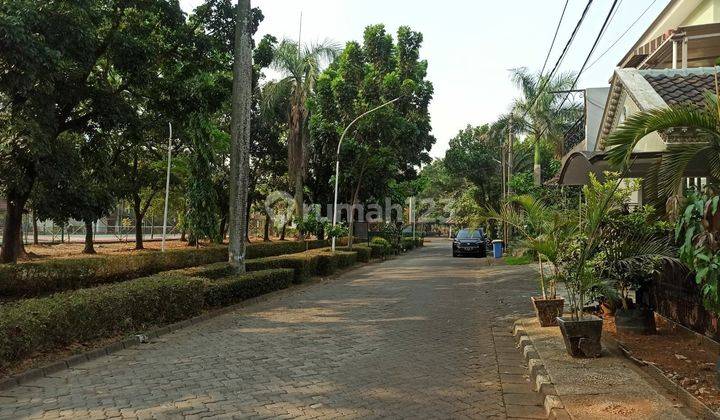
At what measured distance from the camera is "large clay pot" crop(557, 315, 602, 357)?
6488mm

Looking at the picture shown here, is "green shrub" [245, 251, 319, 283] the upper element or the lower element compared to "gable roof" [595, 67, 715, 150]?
lower

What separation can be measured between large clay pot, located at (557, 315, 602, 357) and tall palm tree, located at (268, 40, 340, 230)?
867 inches

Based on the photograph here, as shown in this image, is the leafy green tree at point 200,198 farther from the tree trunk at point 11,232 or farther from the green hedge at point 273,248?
the tree trunk at point 11,232

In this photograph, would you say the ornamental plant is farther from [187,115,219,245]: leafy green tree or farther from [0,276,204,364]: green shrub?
[187,115,219,245]: leafy green tree

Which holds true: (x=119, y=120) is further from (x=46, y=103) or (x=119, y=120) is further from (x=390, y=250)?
(x=390, y=250)

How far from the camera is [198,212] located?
91.8 feet

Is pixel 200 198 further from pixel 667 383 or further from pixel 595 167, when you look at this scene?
pixel 667 383

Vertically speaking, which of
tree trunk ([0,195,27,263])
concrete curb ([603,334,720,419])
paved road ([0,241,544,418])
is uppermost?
tree trunk ([0,195,27,263])

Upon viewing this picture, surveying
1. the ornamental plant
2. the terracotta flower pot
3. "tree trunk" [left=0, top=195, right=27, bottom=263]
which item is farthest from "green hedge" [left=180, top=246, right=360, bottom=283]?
the ornamental plant

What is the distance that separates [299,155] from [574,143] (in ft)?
43.8

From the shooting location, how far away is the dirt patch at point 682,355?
508 cm

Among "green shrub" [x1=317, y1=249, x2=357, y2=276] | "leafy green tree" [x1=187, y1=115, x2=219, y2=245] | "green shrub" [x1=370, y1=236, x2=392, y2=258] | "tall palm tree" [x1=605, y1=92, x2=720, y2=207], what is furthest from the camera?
"green shrub" [x1=370, y1=236, x2=392, y2=258]

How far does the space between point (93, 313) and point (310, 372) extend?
127 inches

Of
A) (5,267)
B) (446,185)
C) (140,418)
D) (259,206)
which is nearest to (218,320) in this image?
(5,267)
